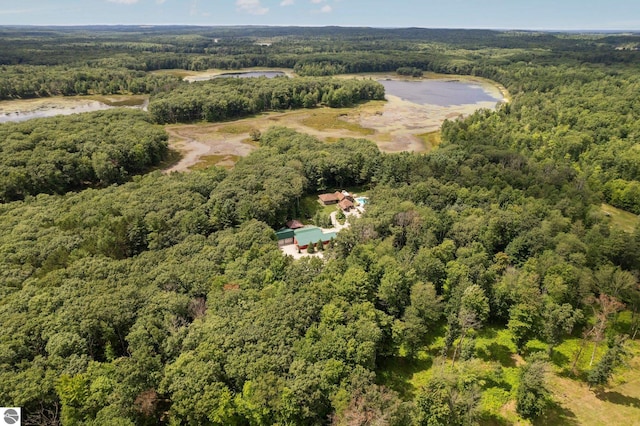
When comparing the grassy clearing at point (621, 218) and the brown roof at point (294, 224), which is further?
the grassy clearing at point (621, 218)

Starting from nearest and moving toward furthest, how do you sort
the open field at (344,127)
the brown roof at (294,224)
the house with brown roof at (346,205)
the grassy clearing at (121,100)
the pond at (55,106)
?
1. the brown roof at (294,224)
2. the house with brown roof at (346,205)
3. the open field at (344,127)
4. the pond at (55,106)
5. the grassy clearing at (121,100)

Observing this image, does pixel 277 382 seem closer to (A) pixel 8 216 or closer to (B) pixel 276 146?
(A) pixel 8 216

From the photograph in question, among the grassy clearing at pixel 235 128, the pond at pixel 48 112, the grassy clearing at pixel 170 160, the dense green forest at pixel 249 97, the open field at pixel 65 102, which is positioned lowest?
the grassy clearing at pixel 170 160

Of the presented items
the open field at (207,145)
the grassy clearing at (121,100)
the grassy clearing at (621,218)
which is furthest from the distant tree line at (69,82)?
the grassy clearing at (621,218)

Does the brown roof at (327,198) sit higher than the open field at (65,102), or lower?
lower

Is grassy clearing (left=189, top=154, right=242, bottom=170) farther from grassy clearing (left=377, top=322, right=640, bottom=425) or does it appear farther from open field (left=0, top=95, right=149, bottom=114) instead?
open field (left=0, top=95, right=149, bottom=114)

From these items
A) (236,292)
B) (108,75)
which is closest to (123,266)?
(236,292)

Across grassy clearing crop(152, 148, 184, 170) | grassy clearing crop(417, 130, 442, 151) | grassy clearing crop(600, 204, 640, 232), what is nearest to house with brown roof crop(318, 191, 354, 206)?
grassy clearing crop(417, 130, 442, 151)

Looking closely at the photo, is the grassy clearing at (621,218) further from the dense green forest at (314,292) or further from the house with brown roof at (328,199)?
the house with brown roof at (328,199)

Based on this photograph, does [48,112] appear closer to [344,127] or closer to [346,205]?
[344,127]
